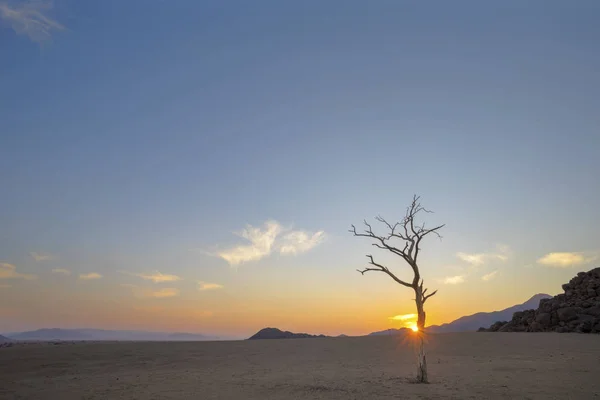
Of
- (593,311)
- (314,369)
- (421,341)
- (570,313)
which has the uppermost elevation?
(593,311)

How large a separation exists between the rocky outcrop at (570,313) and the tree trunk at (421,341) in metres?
24.3

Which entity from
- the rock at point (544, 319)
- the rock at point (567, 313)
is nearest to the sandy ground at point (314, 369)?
the rock at point (567, 313)

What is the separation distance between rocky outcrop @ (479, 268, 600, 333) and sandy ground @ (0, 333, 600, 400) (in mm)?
4593

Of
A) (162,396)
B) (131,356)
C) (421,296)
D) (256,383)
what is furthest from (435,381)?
(131,356)

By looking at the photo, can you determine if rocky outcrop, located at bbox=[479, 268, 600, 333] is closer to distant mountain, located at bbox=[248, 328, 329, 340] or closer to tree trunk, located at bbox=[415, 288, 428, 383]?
tree trunk, located at bbox=[415, 288, 428, 383]

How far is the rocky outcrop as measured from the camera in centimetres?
3647

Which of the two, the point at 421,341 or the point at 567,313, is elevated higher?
the point at 567,313

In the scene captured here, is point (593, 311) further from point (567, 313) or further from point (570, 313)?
point (567, 313)

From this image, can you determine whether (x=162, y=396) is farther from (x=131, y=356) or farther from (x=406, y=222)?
(x=131, y=356)

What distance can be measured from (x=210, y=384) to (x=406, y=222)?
469 inches

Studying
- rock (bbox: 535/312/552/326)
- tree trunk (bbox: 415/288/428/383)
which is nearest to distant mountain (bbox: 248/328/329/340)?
rock (bbox: 535/312/552/326)

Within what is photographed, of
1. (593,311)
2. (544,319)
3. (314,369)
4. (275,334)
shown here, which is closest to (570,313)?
(593,311)

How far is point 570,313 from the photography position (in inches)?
1505

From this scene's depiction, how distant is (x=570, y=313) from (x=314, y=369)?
26976 mm
